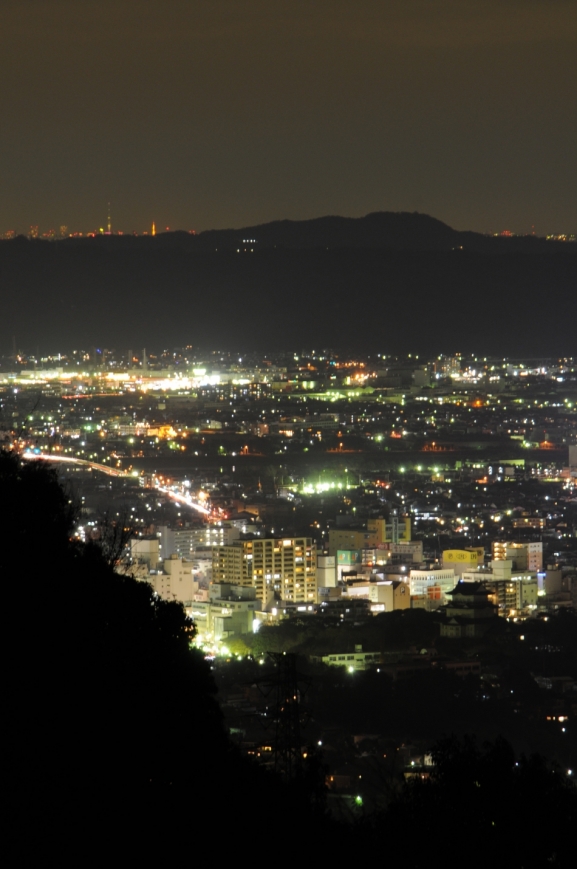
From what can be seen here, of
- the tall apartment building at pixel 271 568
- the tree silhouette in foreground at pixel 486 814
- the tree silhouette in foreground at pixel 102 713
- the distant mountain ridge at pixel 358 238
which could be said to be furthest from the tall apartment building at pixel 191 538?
the distant mountain ridge at pixel 358 238

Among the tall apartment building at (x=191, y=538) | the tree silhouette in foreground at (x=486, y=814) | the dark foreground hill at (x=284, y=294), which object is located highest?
the dark foreground hill at (x=284, y=294)

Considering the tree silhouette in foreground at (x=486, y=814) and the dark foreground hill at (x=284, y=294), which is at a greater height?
the dark foreground hill at (x=284, y=294)

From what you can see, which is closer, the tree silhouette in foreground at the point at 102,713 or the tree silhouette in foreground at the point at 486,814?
the tree silhouette in foreground at the point at 102,713

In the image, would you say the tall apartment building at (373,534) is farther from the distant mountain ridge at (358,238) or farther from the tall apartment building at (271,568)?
the distant mountain ridge at (358,238)

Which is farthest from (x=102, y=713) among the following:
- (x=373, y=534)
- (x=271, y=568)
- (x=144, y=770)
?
(x=373, y=534)

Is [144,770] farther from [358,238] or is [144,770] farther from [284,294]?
[358,238]

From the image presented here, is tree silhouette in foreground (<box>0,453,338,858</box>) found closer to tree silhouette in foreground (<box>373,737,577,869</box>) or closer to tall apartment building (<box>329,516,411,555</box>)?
tree silhouette in foreground (<box>373,737,577,869</box>)
